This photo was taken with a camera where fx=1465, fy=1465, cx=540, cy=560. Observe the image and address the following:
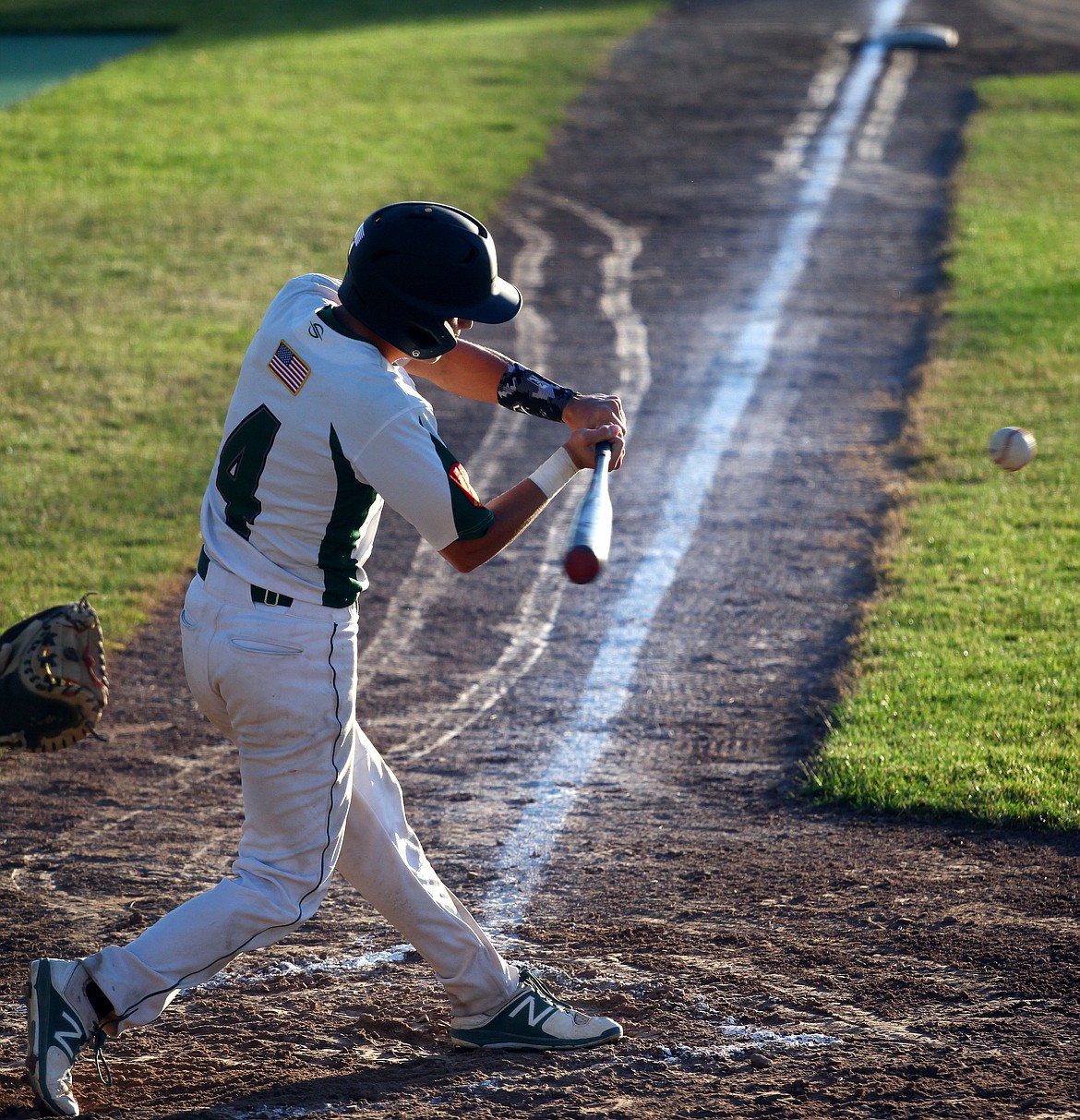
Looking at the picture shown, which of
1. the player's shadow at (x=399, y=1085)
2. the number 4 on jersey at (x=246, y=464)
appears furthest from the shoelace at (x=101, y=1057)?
the number 4 on jersey at (x=246, y=464)

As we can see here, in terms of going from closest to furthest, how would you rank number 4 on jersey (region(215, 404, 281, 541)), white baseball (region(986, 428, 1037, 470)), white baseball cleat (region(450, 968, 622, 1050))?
1. number 4 on jersey (region(215, 404, 281, 541))
2. white baseball cleat (region(450, 968, 622, 1050))
3. white baseball (region(986, 428, 1037, 470))

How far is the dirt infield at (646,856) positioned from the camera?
3.78 meters

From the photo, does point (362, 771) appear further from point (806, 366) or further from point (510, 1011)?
point (806, 366)

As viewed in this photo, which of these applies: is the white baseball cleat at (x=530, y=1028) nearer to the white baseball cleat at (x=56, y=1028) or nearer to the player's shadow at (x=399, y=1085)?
the player's shadow at (x=399, y=1085)

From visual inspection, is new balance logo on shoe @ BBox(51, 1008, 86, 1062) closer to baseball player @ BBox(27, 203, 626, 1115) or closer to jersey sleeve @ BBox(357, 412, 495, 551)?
baseball player @ BBox(27, 203, 626, 1115)

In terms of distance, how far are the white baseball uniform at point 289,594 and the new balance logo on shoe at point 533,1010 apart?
62cm

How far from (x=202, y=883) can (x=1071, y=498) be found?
209 inches

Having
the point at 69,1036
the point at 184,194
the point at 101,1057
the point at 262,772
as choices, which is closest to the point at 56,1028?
the point at 69,1036

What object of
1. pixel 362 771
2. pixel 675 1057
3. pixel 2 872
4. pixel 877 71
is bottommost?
pixel 2 872

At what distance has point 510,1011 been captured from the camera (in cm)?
389

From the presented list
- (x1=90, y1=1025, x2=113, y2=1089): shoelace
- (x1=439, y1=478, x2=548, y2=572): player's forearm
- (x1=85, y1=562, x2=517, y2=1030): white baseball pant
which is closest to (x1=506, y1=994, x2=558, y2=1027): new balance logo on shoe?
(x1=85, y1=562, x2=517, y2=1030): white baseball pant

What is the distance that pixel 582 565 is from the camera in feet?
10.5

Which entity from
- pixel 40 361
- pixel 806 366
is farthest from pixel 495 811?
pixel 40 361

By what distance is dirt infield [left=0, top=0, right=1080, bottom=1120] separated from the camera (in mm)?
3781
